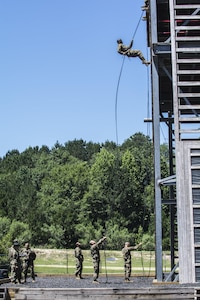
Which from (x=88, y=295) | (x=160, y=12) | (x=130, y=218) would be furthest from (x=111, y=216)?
(x=88, y=295)

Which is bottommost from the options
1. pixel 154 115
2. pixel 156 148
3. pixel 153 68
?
pixel 156 148

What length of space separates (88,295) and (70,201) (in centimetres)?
6211

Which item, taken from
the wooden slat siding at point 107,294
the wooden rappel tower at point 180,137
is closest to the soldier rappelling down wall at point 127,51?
the wooden rappel tower at point 180,137

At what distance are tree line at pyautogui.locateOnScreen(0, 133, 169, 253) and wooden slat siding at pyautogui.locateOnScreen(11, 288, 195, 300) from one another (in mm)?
41461

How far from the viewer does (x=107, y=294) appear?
1472 centimetres

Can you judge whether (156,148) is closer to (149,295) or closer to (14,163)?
(149,295)

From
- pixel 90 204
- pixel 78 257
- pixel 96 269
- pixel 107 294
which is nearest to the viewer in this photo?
pixel 107 294

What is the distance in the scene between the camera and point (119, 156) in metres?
88.9

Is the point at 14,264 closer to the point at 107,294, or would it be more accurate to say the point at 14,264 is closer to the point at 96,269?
the point at 96,269

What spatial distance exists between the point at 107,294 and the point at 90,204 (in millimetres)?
62236

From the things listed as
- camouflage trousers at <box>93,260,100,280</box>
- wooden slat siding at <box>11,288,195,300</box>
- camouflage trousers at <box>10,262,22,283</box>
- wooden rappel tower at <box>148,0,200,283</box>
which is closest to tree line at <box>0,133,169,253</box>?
camouflage trousers at <box>10,262,22,283</box>

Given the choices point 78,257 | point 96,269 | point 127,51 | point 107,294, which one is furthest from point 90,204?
point 107,294

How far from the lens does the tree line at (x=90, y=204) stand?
222ft

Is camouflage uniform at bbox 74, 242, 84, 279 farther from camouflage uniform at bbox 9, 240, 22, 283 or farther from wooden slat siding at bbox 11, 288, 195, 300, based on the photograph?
wooden slat siding at bbox 11, 288, 195, 300
